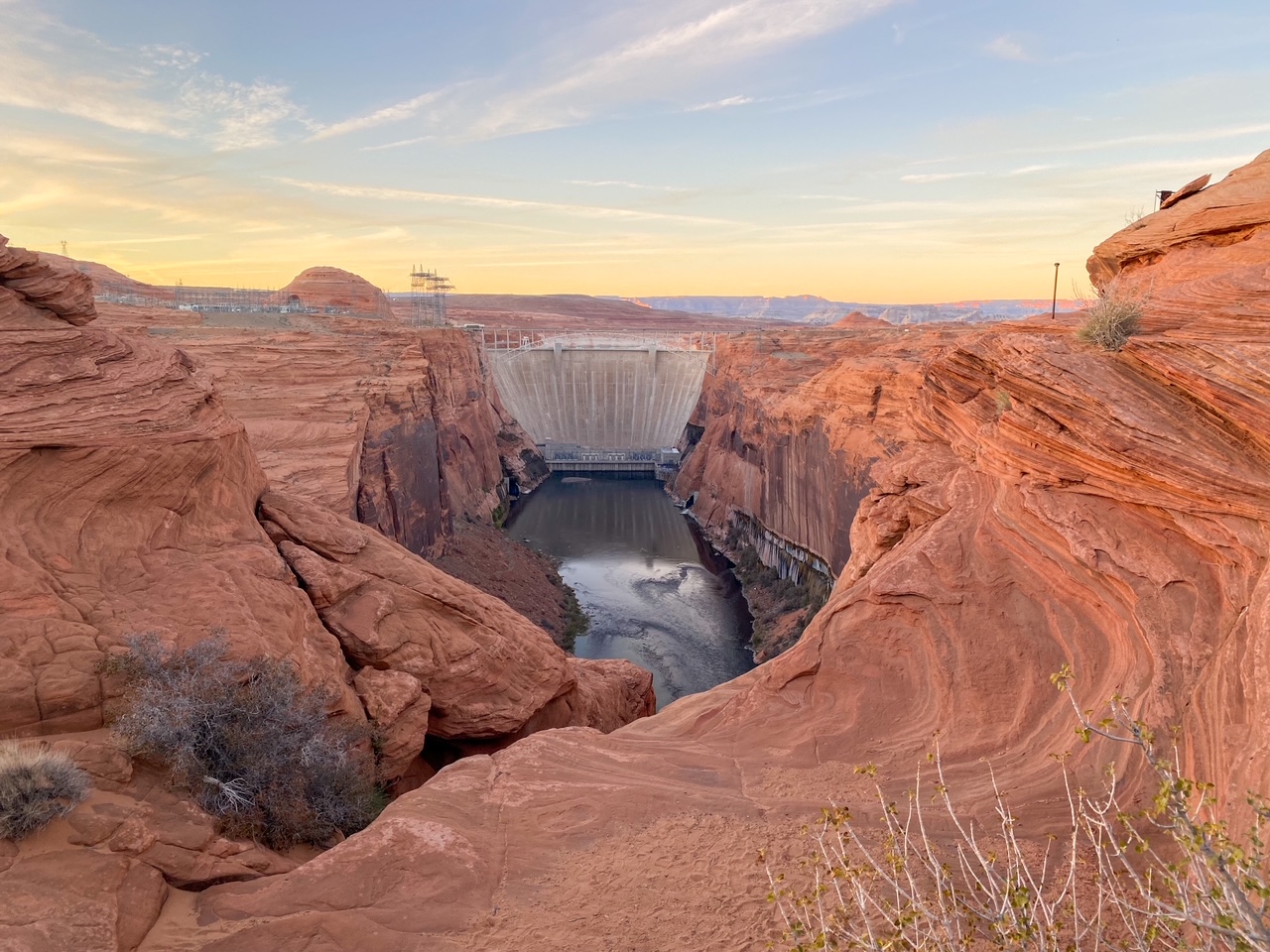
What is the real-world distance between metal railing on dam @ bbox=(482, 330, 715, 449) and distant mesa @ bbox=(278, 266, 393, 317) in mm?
10426

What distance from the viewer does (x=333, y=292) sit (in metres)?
61.7

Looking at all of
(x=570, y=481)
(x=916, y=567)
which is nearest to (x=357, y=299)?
(x=570, y=481)

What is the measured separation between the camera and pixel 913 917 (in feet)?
13.7

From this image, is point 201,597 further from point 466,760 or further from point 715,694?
point 715,694

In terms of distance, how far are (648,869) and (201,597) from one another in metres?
7.13

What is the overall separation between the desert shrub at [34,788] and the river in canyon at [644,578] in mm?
18561

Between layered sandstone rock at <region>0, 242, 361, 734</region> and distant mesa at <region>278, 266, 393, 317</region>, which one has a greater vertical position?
distant mesa at <region>278, 266, 393, 317</region>

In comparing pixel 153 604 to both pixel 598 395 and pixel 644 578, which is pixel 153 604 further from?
pixel 598 395

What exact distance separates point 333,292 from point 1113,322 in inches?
2429

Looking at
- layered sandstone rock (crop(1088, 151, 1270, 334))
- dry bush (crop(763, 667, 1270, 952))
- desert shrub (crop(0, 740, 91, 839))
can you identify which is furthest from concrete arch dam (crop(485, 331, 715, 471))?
desert shrub (crop(0, 740, 91, 839))

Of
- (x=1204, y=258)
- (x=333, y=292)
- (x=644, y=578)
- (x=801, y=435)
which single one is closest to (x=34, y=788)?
(x=1204, y=258)

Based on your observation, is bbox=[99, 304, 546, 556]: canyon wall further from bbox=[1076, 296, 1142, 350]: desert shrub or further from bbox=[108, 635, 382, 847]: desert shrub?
bbox=[1076, 296, 1142, 350]: desert shrub

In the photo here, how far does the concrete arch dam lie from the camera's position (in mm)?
63406

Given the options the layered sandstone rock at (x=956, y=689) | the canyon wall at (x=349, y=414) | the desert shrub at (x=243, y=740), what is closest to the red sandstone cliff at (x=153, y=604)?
the desert shrub at (x=243, y=740)
